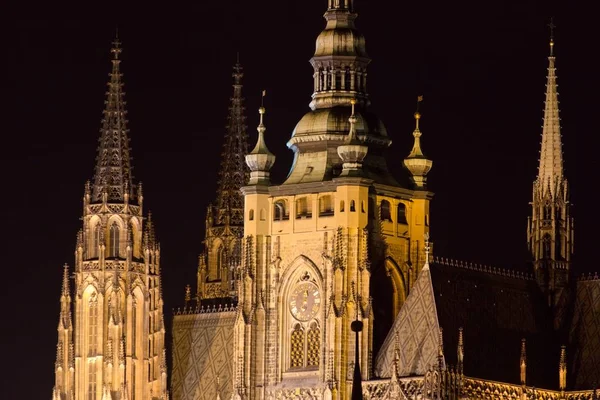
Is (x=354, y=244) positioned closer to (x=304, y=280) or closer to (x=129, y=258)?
(x=304, y=280)

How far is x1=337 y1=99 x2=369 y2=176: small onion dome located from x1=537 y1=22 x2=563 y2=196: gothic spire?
7996 millimetres

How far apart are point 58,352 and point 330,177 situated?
19960mm

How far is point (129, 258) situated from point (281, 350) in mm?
15689

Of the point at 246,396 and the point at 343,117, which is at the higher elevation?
the point at 343,117

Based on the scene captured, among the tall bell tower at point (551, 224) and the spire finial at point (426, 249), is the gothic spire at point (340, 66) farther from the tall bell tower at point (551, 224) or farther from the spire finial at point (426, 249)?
the tall bell tower at point (551, 224)

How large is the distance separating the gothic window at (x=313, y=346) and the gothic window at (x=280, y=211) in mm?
4672

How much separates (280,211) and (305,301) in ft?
12.9

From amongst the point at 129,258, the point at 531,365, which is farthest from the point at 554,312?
the point at 129,258

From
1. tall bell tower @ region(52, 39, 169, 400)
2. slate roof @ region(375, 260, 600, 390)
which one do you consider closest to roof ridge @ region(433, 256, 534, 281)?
slate roof @ region(375, 260, 600, 390)

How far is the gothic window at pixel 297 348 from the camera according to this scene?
568 ft

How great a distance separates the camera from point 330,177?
6816 inches

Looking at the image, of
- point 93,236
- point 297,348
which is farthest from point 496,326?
point 93,236

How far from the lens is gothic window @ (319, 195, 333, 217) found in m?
172

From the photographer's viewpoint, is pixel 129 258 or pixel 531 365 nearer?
pixel 531 365
